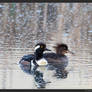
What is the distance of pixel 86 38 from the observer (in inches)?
134

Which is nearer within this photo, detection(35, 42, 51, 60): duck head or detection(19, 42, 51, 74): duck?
detection(19, 42, 51, 74): duck

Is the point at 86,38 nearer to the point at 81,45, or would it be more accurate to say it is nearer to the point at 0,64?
the point at 81,45

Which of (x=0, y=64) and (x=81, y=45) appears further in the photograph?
(x=81, y=45)

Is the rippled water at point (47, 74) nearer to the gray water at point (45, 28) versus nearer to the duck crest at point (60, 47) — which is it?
the gray water at point (45, 28)

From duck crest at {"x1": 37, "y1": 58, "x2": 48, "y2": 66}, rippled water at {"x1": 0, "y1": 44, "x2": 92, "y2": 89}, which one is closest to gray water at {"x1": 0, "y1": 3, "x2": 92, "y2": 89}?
rippled water at {"x1": 0, "y1": 44, "x2": 92, "y2": 89}

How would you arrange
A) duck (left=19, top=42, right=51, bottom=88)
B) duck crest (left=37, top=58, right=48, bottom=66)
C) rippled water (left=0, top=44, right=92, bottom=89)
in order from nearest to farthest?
rippled water (left=0, top=44, right=92, bottom=89), duck (left=19, top=42, right=51, bottom=88), duck crest (left=37, top=58, right=48, bottom=66)

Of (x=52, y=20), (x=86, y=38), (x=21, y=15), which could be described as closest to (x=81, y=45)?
(x=86, y=38)

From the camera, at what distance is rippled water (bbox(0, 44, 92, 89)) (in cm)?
267

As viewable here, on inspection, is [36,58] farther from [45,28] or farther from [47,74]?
[47,74]

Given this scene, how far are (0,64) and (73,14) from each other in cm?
83

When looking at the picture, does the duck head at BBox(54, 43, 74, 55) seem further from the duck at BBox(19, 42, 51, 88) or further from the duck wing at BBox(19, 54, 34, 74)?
the duck wing at BBox(19, 54, 34, 74)

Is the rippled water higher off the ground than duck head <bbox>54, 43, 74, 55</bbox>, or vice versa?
the rippled water

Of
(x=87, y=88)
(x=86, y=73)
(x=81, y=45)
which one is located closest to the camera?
(x=87, y=88)

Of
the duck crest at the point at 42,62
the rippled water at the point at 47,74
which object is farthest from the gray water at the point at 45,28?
the duck crest at the point at 42,62
